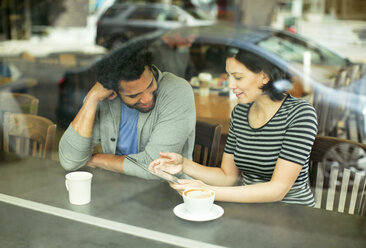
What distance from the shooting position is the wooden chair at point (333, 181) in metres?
1.71

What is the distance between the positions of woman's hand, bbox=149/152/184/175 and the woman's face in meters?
0.34

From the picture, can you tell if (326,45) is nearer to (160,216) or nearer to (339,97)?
(339,97)

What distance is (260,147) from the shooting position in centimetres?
167

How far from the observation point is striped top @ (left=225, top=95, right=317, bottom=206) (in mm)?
1553

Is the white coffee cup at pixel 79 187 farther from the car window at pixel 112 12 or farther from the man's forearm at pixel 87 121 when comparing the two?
the car window at pixel 112 12

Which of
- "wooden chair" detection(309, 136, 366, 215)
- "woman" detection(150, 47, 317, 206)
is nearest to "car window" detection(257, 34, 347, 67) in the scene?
"wooden chair" detection(309, 136, 366, 215)

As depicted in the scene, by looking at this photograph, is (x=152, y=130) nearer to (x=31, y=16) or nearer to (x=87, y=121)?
(x=87, y=121)

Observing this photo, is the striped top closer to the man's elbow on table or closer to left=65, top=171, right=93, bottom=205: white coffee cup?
the man's elbow on table

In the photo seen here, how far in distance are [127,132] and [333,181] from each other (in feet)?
2.82

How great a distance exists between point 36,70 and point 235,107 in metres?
4.65

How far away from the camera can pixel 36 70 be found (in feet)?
19.2

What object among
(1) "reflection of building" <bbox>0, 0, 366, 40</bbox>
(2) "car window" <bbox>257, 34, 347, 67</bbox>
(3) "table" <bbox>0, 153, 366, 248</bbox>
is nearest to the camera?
(3) "table" <bbox>0, 153, 366, 248</bbox>

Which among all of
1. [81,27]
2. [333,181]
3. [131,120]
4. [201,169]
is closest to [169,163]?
[201,169]

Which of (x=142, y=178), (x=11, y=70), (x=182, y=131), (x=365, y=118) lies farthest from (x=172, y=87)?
(x=11, y=70)
